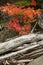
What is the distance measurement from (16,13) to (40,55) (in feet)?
4.38

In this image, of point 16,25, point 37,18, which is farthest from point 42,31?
point 16,25

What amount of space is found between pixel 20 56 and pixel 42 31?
1.23 m

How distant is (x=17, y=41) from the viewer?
471 centimetres

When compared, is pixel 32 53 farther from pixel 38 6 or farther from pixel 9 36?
pixel 38 6

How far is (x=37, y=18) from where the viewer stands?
18.4 ft

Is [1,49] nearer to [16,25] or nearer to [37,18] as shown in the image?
[16,25]

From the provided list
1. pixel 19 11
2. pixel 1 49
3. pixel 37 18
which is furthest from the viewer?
pixel 37 18

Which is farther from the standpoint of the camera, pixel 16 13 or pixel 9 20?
pixel 9 20

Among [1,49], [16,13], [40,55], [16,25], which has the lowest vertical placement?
[40,55]

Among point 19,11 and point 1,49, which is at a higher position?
point 19,11

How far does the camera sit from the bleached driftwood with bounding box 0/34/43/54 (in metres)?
4.55

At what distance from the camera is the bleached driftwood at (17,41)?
14.9 ft

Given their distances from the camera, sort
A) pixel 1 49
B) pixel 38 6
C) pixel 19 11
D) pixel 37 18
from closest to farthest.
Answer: pixel 1 49 → pixel 19 11 → pixel 37 18 → pixel 38 6

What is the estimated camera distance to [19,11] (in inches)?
206
